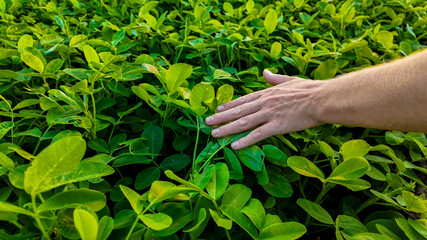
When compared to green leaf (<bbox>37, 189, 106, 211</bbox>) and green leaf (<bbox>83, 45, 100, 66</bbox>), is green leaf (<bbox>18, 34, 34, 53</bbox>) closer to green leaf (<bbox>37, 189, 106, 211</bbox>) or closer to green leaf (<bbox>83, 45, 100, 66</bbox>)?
green leaf (<bbox>83, 45, 100, 66</bbox>)

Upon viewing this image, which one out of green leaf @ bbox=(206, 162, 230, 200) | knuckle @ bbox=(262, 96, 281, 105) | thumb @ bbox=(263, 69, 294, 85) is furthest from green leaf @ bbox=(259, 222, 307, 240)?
thumb @ bbox=(263, 69, 294, 85)

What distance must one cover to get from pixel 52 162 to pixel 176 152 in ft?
1.93

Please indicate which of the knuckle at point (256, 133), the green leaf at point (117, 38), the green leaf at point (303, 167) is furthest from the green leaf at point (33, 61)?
the green leaf at point (303, 167)

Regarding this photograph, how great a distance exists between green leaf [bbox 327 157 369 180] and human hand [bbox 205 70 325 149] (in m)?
0.26

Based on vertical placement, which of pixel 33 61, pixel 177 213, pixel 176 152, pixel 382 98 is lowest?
pixel 176 152

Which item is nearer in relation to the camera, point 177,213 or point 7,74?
point 177,213

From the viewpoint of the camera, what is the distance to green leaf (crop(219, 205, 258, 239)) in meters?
0.69

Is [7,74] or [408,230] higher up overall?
[7,74]

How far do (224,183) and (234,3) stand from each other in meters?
1.58

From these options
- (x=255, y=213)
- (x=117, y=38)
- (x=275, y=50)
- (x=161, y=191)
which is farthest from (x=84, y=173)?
(x=275, y=50)

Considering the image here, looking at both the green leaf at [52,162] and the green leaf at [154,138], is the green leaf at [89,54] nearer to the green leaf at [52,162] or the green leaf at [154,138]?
the green leaf at [154,138]

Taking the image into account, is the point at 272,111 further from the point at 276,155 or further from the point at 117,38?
the point at 117,38

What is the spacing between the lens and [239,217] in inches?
27.4

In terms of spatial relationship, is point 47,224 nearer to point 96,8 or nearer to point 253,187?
point 253,187
